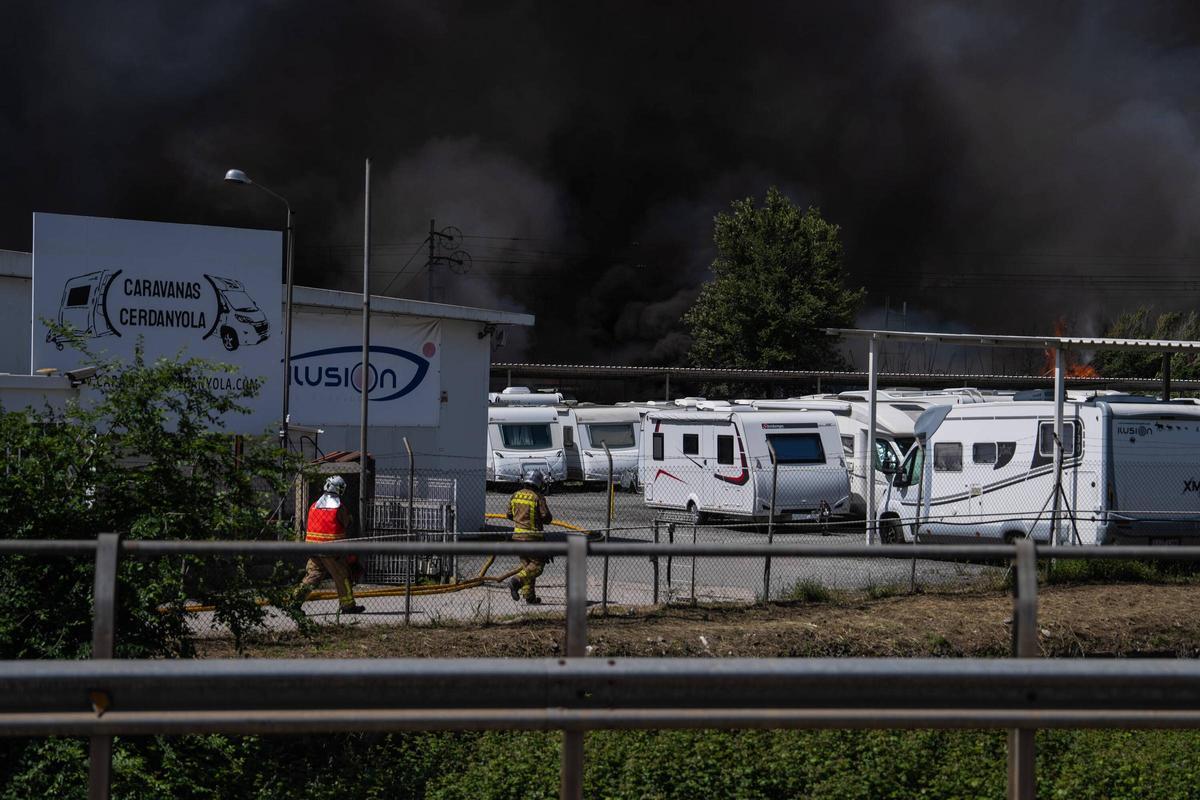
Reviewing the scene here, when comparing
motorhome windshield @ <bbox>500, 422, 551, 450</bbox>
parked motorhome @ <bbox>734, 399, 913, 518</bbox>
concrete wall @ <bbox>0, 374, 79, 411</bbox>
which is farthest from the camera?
motorhome windshield @ <bbox>500, 422, 551, 450</bbox>

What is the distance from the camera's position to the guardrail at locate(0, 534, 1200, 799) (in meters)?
3.92

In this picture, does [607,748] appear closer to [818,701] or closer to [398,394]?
[818,701]

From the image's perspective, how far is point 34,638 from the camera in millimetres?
6684

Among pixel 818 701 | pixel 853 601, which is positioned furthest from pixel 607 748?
pixel 853 601

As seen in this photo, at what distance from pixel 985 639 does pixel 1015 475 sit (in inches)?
355

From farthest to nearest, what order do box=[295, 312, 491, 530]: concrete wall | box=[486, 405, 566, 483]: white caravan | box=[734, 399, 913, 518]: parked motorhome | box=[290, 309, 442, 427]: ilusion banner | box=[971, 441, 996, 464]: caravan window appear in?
box=[486, 405, 566, 483]: white caravan
box=[734, 399, 913, 518]: parked motorhome
box=[295, 312, 491, 530]: concrete wall
box=[290, 309, 442, 427]: ilusion banner
box=[971, 441, 996, 464]: caravan window

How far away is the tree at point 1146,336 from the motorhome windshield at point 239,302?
50.1m

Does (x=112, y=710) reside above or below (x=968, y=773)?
above

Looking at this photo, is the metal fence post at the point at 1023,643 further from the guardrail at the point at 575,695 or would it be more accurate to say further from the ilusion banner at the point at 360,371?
the ilusion banner at the point at 360,371

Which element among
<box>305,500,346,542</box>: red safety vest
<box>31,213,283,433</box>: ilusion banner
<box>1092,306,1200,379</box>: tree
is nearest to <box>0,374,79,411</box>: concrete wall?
<box>31,213,283,433</box>: ilusion banner

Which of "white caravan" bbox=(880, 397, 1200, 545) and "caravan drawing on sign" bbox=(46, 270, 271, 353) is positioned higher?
"caravan drawing on sign" bbox=(46, 270, 271, 353)

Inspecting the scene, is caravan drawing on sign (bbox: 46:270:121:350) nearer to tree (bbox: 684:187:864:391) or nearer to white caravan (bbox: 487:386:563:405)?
white caravan (bbox: 487:386:563:405)

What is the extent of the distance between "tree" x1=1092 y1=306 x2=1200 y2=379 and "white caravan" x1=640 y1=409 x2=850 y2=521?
125 ft

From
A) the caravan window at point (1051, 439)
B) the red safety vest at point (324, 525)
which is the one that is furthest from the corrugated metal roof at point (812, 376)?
the red safety vest at point (324, 525)
